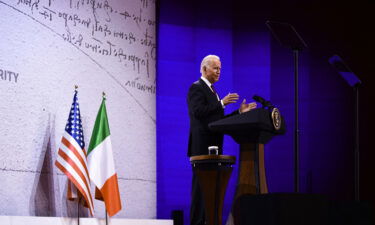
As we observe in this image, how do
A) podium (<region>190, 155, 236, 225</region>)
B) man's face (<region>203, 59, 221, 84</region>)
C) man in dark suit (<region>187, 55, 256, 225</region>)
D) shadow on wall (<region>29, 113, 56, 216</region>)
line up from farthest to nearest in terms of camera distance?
man's face (<region>203, 59, 221, 84</region>) < man in dark suit (<region>187, 55, 256, 225</region>) < shadow on wall (<region>29, 113, 56, 216</region>) < podium (<region>190, 155, 236, 225</region>)

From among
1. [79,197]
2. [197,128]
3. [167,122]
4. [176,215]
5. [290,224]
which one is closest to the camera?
[290,224]

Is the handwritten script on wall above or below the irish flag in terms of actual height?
above

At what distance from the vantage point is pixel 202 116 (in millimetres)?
4277

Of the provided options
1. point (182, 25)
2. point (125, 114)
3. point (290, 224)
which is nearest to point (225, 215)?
point (125, 114)

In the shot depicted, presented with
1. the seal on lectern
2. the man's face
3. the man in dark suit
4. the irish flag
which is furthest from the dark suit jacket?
the irish flag

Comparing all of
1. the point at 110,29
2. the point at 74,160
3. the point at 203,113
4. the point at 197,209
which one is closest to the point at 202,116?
the point at 203,113

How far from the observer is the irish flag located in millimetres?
4012

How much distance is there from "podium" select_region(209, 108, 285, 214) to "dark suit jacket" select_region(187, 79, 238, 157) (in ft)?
2.02

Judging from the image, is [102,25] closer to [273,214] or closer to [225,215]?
[225,215]

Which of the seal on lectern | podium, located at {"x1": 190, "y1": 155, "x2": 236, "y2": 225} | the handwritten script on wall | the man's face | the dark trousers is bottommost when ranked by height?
the dark trousers

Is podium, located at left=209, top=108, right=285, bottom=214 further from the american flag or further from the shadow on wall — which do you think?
the shadow on wall

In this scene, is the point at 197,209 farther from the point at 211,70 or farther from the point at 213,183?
the point at 211,70

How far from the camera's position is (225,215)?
5391 mm

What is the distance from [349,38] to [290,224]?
14.2 ft
